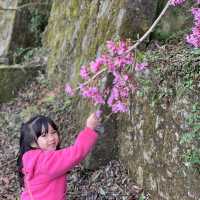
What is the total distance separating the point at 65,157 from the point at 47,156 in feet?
0.51

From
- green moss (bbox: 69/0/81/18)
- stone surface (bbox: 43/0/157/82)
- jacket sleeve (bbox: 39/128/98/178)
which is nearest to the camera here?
jacket sleeve (bbox: 39/128/98/178)

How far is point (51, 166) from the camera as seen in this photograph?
14.0ft

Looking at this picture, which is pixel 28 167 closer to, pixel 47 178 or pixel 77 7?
pixel 47 178

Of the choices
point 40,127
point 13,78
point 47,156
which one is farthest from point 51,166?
point 13,78

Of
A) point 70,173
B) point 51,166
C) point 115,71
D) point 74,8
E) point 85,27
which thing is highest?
point 74,8

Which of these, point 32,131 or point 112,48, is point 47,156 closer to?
point 32,131

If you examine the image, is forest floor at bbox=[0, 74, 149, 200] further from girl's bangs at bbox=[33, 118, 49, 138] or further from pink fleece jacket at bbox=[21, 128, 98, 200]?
girl's bangs at bbox=[33, 118, 49, 138]

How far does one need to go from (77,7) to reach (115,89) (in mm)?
4004

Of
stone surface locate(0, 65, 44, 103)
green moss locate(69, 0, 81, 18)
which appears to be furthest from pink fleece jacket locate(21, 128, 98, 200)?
stone surface locate(0, 65, 44, 103)

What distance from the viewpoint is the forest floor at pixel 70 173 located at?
5309 mm

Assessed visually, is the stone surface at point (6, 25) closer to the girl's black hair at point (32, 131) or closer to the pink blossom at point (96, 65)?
the girl's black hair at point (32, 131)

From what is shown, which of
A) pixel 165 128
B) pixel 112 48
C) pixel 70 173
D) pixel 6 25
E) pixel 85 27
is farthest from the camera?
pixel 6 25

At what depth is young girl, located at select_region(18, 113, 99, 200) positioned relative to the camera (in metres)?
4.25

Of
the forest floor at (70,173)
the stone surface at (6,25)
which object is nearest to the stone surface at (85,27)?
the forest floor at (70,173)
